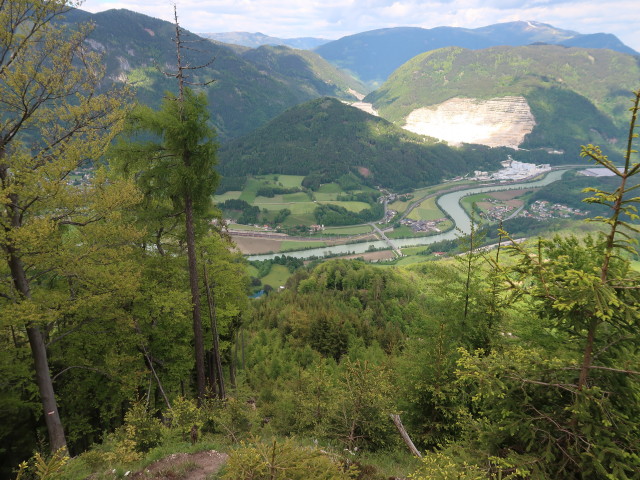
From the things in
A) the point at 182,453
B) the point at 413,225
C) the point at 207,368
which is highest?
the point at 182,453

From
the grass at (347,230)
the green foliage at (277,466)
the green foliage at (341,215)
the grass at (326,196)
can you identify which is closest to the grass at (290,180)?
the grass at (326,196)

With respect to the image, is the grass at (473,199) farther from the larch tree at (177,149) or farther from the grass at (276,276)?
the larch tree at (177,149)

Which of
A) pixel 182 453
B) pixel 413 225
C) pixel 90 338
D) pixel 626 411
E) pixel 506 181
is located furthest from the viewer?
pixel 506 181

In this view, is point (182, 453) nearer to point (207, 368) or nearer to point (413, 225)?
point (207, 368)

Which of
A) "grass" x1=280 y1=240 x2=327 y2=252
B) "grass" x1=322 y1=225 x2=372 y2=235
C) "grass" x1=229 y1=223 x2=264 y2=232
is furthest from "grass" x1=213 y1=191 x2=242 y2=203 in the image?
"grass" x1=322 y1=225 x2=372 y2=235

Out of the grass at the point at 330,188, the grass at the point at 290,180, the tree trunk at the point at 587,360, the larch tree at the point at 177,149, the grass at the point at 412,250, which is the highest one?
the larch tree at the point at 177,149

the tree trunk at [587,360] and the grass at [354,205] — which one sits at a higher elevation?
the tree trunk at [587,360]

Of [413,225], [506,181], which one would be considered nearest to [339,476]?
[413,225]
